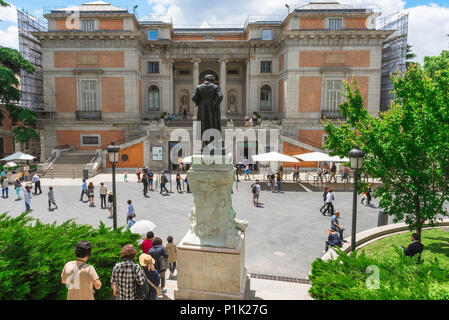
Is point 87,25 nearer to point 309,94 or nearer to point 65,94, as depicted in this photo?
point 65,94

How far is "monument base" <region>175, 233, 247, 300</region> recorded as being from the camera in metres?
6.02

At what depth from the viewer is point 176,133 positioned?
94.8ft

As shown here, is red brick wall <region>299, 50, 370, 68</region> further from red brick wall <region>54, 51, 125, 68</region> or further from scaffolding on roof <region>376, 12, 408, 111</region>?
red brick wall <region>54, 51, 125, 68</region>

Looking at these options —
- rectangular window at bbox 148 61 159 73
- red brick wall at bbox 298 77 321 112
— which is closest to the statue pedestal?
red brick wall at bbox 298 77 321 112

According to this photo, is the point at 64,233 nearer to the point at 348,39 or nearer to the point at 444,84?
the point at 444,84

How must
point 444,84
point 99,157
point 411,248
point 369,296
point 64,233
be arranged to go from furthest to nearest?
1. point 99,157
2. point 444,84
3. point 411,248
4. point 64,233
5. point 369,296

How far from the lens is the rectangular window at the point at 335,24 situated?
3175 cm

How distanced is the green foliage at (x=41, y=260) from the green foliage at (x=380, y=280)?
438cm

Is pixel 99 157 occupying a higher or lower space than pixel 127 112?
lower

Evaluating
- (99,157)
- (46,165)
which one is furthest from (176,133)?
(46,165)

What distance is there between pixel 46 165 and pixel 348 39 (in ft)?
100

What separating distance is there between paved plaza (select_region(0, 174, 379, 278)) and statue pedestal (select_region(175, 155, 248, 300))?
3.61 meters

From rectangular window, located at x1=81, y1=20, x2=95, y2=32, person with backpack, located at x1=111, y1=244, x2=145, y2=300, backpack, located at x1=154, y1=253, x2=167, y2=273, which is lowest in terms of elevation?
backpack, located at x1=154, y1=253, x2=167, y2=273

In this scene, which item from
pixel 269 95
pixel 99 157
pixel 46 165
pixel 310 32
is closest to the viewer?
pixel 46 165
